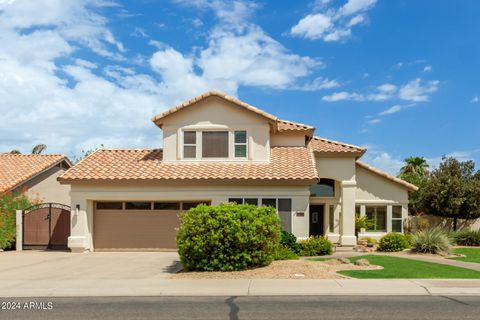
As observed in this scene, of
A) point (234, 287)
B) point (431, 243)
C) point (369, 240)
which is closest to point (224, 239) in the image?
point (234, 287)

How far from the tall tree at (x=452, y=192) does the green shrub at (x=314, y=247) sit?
10776 millimetres

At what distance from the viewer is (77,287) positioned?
12.9m

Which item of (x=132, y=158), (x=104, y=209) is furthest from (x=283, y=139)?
(x=104, y=209)

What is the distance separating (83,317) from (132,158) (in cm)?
1691

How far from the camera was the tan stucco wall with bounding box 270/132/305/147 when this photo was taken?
87.2 feet

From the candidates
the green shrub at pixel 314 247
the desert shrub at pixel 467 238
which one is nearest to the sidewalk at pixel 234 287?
the green shrub at pixel 314 247

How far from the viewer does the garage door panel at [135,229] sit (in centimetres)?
2341

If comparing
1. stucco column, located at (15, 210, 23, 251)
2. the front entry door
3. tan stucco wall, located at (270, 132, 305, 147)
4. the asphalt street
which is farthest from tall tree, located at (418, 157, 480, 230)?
stucco column, located at (15, 210, 23, 251)

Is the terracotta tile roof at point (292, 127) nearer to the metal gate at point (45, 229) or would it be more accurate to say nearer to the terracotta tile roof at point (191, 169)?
the terracotta tile roof at point (191, 169)

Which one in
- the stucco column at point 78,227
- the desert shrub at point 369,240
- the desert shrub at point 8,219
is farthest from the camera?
the desert shrub at point 369,240

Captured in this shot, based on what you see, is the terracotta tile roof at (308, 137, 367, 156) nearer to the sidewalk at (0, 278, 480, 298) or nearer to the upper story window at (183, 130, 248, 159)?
the upper story window at (183, 130, 248, 159)

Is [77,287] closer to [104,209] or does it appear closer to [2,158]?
[104,209]

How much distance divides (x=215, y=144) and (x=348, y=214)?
7343 mm

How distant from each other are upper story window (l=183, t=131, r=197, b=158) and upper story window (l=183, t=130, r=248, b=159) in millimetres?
59
